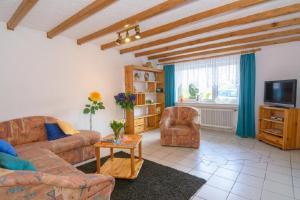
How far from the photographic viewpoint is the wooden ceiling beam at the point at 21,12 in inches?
81.1

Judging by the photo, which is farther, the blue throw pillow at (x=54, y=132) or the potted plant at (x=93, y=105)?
the potted plant at (x=93, y=105)

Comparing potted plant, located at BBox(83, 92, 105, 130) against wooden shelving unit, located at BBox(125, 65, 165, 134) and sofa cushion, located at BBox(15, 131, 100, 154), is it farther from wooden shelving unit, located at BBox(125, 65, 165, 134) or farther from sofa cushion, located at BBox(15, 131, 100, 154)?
wooden shelving unit, located at BBox(125, 65, 165, 134)

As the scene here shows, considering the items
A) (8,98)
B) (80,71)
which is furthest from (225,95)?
(8,98)

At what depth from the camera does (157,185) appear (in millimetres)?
2260

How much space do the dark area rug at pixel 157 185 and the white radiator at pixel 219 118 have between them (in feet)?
8.43

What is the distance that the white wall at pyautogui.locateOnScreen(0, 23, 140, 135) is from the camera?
9.46ft

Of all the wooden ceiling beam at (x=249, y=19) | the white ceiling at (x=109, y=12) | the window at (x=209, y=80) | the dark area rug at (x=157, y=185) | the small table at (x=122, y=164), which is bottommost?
the dark area rug at (x=157, y=185)

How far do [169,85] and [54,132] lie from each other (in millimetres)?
3803

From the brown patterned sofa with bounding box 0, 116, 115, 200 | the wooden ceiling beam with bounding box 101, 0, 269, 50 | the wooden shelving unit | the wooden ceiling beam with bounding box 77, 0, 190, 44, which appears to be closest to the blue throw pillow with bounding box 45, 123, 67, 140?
the brown patterned sofa with bounding box 0, 116, 115, 200

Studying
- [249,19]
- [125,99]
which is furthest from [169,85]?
[249,19]

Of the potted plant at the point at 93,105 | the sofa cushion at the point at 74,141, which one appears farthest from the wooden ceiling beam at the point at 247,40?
the sofa cushion at the point at 74,141

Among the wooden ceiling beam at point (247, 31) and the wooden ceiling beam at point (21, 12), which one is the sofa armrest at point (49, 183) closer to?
the wooden ceiling beam at point (21, 12)

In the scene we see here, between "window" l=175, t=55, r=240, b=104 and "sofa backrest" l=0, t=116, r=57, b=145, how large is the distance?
13.5 feet

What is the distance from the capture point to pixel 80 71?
12.6ft
